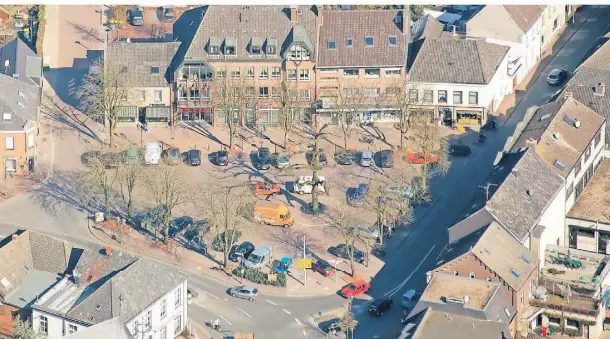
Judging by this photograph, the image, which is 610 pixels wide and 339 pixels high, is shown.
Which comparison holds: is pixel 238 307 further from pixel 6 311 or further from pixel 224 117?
pixel 224 117

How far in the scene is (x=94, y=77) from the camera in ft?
593

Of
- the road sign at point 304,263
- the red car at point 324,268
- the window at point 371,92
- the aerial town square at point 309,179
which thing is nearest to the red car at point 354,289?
the aerial town square at point 309,179

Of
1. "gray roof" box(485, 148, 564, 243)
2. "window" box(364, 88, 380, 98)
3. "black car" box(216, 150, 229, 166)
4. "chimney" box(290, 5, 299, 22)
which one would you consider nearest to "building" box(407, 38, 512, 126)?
"window" box(364, 88, 380, 98)

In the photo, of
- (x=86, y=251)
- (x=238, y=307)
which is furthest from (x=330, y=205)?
(x=86, y=251)

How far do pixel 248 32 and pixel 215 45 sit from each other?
168 inches

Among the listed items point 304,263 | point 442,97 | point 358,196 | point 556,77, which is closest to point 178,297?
point 304,263

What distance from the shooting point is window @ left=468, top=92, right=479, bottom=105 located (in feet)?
586

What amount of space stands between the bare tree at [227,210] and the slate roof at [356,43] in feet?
73.7

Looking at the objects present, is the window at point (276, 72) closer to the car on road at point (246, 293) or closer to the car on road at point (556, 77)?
the car on road at point (556, 77)

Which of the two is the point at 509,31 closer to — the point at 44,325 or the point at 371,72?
the point at 371,72

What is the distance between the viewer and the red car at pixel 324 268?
148125mm

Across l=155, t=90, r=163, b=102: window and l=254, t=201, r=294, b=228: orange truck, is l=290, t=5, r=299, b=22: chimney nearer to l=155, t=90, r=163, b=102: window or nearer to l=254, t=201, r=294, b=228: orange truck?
l=155, t=90, r=163, b=102: window

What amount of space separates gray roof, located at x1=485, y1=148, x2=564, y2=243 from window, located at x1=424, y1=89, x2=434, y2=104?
28.2 meters

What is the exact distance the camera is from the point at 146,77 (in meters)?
179
